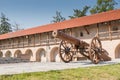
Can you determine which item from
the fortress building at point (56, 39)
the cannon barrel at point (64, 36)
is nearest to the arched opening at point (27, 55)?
the fortress building at point (56, 39)

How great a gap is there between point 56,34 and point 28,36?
22218mm

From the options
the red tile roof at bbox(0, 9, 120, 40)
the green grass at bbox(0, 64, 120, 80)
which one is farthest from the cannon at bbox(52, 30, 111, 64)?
the red tile roof at bbox(0, 9, 120, 40)

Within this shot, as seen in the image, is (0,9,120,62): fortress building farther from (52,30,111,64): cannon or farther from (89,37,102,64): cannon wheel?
(89,37,102,64): cannon wheel

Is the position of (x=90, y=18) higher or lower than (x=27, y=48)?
higher

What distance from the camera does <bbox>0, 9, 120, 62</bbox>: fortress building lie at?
23.2 m

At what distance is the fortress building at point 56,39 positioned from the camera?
23203 mm

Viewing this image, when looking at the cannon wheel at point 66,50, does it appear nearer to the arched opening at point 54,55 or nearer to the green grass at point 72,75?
the green grass at point 72,75

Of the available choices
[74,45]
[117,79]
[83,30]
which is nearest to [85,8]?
[83,30]

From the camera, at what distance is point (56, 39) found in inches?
1184

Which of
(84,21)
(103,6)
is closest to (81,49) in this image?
(84,21)

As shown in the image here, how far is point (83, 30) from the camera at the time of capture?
26828 mm

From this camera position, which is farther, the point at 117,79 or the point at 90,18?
the point at 90,18

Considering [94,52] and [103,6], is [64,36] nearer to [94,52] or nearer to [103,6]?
[94,52]

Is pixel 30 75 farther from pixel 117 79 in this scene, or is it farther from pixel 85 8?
pixel 85 8
